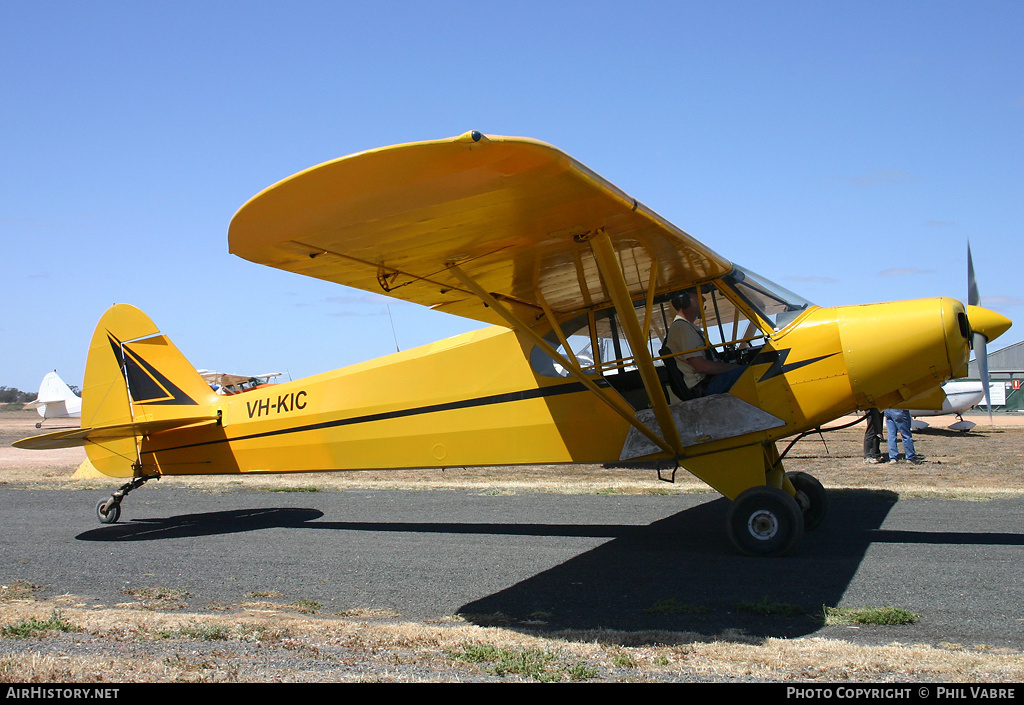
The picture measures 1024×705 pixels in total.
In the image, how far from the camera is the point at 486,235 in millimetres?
5422

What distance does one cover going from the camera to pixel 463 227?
5.14 metres

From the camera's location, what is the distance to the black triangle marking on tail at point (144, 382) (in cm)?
952

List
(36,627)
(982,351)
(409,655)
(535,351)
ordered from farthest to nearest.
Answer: (535,351) < (982,351) < (36,627) < (409,655)

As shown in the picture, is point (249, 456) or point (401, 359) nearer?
point (401, 359)

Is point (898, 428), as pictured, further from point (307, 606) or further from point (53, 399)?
point (53, 399)

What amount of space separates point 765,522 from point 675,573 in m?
0.99

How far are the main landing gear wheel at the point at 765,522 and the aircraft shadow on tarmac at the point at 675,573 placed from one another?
0.39ft

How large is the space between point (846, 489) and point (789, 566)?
531cm

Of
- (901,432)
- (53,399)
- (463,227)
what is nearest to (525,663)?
(463,227)

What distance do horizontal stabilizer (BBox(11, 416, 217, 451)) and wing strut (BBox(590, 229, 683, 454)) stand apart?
5.83 meters

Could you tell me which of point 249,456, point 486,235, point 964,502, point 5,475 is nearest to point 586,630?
point 486,235

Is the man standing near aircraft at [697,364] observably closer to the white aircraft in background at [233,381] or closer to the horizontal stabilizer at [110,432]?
the horizontal stabilizer at [110,432]

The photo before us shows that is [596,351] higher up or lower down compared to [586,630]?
higher up

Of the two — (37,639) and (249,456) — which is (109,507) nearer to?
(249,456)
